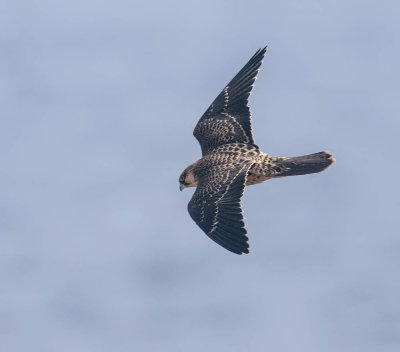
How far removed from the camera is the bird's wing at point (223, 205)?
1869 centimetres

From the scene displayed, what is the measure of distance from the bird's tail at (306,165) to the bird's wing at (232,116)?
4.38 feet

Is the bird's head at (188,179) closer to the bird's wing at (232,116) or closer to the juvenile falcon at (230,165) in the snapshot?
the juvenile falcon at (230,165)

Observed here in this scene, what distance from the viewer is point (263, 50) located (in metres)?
22.6

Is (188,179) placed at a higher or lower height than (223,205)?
higher

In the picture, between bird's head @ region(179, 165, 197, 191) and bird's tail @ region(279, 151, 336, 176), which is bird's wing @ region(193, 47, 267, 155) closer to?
bird's head @ region(179, 165, 197, 191)

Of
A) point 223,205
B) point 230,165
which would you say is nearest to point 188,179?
point 230,165

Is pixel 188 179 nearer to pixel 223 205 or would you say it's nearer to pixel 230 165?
pixel 230 165

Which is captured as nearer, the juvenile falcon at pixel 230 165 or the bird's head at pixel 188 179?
the juvenile falcon at pixel 230 165

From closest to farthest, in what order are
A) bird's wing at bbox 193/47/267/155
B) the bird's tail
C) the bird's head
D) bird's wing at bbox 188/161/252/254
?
bird's wing at bbox 188/161/252/254
the bird's tail
the bird's head
bird's wing at bbox 193/47/267/155

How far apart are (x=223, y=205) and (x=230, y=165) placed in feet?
4.58

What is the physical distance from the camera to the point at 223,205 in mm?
19547

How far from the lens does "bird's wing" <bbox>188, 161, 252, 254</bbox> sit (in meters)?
18.7

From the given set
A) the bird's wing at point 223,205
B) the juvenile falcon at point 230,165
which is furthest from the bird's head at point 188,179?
the bird's wing at point 223,205

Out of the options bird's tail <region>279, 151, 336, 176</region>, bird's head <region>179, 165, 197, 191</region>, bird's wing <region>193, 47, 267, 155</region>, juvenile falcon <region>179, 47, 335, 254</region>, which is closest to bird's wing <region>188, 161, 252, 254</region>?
juvenile falcon <region>179, 47, 335, 254</region>
